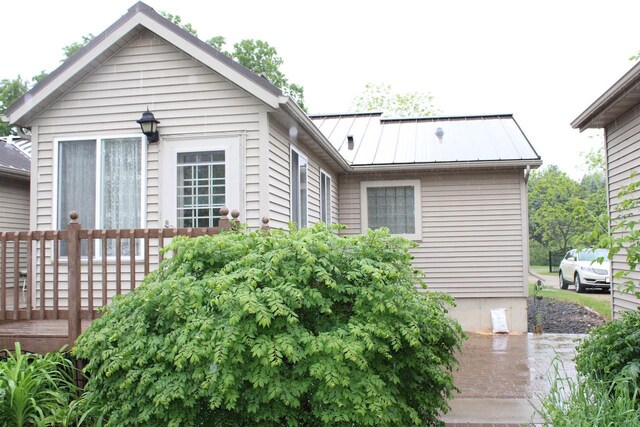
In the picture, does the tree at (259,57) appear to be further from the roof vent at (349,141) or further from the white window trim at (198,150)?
the white window trim at (198,150)

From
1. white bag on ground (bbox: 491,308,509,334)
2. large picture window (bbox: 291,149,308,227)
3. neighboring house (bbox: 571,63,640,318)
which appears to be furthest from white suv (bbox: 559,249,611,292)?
large picture window (bbox: 291,149,308,227)

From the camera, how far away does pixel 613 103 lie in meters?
7.95

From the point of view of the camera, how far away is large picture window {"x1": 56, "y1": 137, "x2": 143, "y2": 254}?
25.1 feet

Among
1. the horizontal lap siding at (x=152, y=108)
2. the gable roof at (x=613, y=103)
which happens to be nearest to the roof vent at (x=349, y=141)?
the gable roof at (x=613, y=103)

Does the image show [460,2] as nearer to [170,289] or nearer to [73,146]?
[73,146]

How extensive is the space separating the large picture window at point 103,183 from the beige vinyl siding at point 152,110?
127mm

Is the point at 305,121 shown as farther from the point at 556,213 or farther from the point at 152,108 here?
the point at 556,213

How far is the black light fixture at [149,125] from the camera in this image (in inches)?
293

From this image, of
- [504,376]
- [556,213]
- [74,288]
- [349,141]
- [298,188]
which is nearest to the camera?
[74,288]

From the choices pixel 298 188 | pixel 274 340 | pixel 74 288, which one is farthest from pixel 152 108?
pixel 274 340

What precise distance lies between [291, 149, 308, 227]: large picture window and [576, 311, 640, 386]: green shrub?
191 inches

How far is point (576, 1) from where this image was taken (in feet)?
38.2

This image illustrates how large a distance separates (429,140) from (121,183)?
312 inches

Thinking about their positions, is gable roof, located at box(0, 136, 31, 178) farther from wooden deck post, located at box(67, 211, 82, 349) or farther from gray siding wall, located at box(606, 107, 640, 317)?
gray siding wall, located at box(606, 107, 640, 317)
